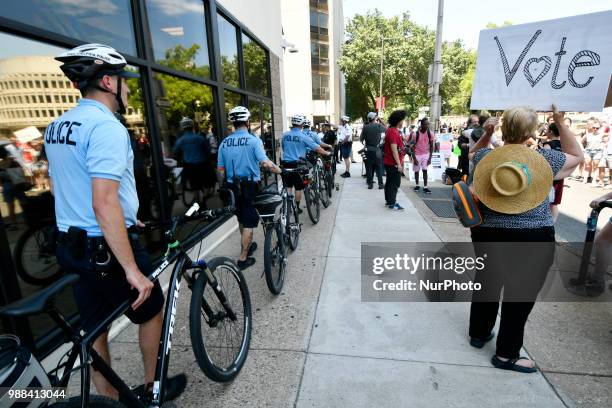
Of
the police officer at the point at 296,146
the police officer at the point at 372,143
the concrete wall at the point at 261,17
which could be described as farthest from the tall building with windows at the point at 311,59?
the police officer at the point at 296,146

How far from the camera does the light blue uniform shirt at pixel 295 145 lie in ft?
19.6

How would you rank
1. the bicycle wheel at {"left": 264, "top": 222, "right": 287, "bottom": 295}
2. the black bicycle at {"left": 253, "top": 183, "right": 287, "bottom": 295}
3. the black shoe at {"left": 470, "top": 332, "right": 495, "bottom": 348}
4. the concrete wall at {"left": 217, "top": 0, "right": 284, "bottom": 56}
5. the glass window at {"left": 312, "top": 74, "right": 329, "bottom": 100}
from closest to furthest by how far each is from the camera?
the black shoe at {"left": 470, "top": 332, "right": 495, "bottom": 348} < the bicycle wheel at {"left": 264, "top": 222, "right": 287, "bottom": 295} < the black bicycle at {"left": 253, "top": 183, "right": 287, "bottom": 295} < the concrete wall at {"left": 217, "top": 0, "right": 284, "bottom": 56} < the glass window at {"left": 312, "top": 74, "right": 329, "bottom": 100}

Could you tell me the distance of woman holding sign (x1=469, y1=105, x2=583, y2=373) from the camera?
2230 millimetres

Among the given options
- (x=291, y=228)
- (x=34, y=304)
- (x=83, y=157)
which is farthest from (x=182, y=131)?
(x=34, y=304)

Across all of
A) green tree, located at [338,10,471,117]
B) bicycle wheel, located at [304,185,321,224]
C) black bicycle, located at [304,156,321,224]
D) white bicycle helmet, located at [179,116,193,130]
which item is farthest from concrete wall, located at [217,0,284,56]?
green tree, located at [338,10,471,117]

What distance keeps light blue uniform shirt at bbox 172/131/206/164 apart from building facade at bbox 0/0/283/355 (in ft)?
0.57

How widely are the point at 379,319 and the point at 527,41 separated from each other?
2.87m

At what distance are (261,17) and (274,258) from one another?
7271mm

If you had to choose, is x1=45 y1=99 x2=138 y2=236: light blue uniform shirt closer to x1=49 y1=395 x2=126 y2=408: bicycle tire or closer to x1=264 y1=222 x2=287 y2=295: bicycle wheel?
x1=49 y1=395 x2=126 y2=408: bicycle tire

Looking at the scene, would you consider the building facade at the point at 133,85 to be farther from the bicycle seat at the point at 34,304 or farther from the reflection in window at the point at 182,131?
the bicycle seat at the point at 34,304

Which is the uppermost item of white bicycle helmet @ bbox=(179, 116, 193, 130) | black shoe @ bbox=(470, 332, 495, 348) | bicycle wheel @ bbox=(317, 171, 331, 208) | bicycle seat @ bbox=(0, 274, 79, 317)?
white bicycle helmet @ bbox=(179, 116, 193, 130)

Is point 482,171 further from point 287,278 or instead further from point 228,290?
point 287,278

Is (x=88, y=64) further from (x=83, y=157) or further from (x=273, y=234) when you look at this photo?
(x=273, y=234)

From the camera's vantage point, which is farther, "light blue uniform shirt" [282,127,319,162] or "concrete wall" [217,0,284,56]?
"concrete wall" [217,0,284,56]
